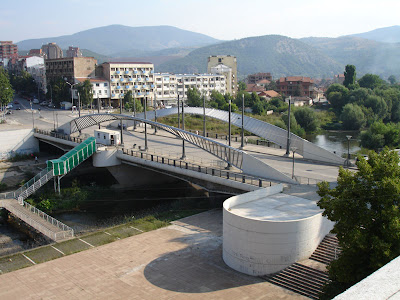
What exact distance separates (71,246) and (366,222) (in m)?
16.8

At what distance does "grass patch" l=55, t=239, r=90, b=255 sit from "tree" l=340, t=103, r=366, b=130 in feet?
201

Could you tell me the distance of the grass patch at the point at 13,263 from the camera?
73.0 ft

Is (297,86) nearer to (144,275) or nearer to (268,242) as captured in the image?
(268,242)

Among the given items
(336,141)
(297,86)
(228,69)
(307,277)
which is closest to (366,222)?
(307,277)

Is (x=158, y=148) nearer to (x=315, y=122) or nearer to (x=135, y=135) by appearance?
(x=135, y=135)

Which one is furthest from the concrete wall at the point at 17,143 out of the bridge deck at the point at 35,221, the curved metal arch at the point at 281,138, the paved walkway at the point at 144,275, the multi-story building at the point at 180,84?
the multi-story building at the point at 180,84

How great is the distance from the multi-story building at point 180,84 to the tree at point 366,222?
244ft

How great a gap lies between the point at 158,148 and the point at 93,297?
919 inches

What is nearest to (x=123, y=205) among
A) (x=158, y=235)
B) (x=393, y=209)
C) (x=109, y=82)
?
(x=158, y=235)

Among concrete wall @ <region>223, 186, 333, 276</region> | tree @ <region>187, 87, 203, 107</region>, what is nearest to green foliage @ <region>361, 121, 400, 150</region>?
concrete wall @ <region>223, 186, 333, 276</region>

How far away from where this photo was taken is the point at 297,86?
13000 cm

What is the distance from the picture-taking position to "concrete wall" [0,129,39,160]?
49.9 metres

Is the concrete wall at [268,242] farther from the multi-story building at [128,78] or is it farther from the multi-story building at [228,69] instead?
the multi-story building at [228,69]

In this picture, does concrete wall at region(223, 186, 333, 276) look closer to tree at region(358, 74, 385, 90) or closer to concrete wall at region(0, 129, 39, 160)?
concrete wall at region(0, 129, 39, 160)
